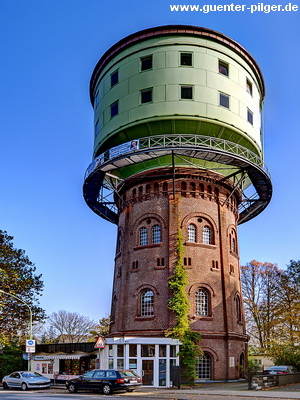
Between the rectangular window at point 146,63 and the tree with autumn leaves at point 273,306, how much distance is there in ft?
76.6

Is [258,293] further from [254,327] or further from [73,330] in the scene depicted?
[73,330]

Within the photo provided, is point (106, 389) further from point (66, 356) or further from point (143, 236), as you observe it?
point (143, 236)

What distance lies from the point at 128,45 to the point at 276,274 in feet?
102

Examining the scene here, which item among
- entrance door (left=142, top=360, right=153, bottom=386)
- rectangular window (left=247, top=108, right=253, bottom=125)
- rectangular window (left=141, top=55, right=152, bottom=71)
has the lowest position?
entrance door (left=142, top=360, right=153, bottom=386)

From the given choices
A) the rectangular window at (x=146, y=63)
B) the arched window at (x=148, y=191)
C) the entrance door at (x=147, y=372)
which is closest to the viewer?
the entrance door at (x=147, y=372)

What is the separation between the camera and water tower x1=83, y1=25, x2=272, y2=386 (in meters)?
33.1

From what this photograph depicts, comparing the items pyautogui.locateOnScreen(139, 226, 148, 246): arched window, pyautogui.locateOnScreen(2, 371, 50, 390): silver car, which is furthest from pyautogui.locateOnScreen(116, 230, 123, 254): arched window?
pyautogui.locateOnScreen(2, 371, 50, 390): silver car

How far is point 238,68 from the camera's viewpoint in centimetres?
3731

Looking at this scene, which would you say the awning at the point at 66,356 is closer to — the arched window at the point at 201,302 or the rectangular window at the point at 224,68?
the arched window at the point at 201,302

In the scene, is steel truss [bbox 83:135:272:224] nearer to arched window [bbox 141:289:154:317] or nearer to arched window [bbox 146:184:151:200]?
arched window [bbox 146:184:151:200]

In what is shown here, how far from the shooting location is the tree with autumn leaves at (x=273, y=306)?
151 ft

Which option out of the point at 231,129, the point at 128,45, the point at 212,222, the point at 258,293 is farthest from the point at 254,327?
the point at 128,45

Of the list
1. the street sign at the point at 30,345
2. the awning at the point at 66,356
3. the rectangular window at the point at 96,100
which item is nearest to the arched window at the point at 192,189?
the rectangular window at the point at 96,100

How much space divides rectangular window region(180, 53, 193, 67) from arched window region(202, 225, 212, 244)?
11.6 m
